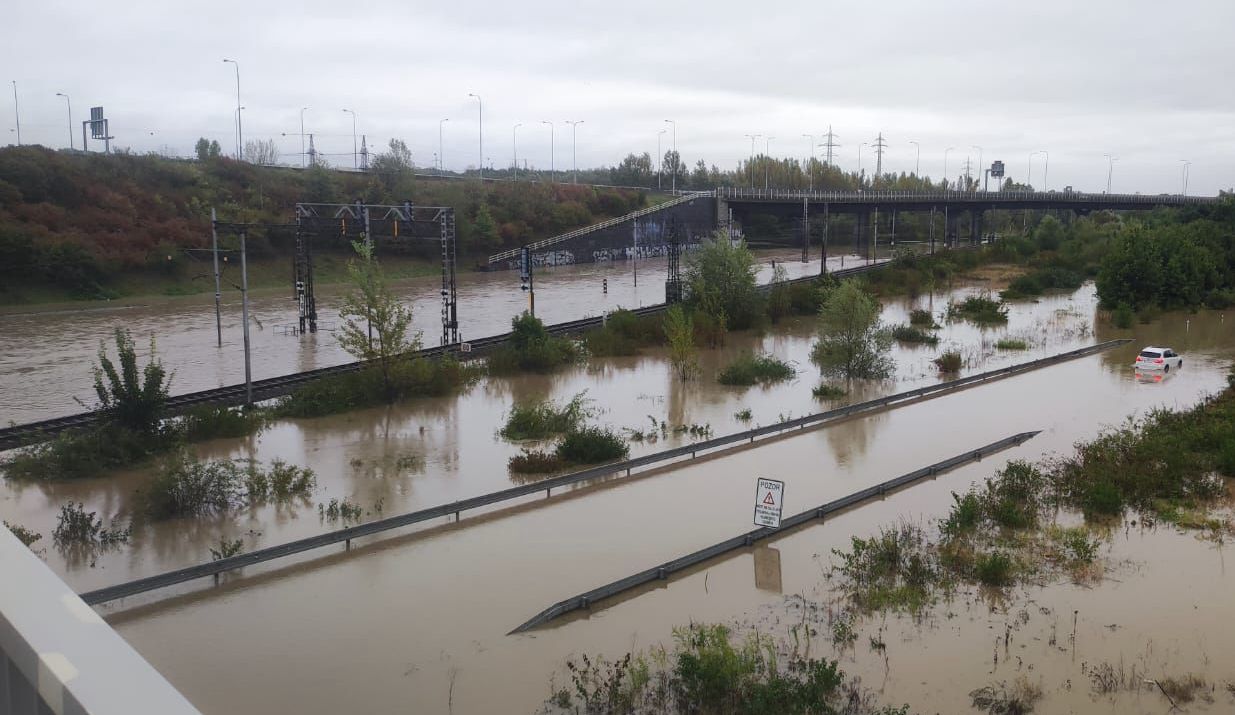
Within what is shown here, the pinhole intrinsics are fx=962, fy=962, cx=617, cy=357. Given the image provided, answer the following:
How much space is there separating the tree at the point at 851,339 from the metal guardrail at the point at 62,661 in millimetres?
29742

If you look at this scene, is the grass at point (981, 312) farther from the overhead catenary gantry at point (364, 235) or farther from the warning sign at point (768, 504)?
the warning sign at point (768, 504)

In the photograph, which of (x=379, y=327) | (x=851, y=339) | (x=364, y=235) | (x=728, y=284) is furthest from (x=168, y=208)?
(x=851, y=339)

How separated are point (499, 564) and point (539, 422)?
28.8 feet

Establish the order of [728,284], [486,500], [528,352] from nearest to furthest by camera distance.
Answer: [486,500], [528,352], [728,284]

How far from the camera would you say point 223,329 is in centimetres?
4106

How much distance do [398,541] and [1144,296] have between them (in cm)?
4444

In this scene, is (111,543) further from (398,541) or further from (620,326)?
(620,326)

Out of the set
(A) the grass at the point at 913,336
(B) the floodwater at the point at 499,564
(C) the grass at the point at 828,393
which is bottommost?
(B) the floodwater at the point at 499,564

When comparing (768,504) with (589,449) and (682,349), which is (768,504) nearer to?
(589,449)

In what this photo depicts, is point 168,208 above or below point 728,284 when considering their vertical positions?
above

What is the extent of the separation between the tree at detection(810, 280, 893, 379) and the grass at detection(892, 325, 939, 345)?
9348mm

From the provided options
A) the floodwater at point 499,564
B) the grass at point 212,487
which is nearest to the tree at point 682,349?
the floodwater at point 499,564

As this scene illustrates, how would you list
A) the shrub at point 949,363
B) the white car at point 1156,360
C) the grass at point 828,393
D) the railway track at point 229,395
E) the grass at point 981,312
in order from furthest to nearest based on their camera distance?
1. the grass at point 981,312
2. the shrub at point 949,363
3. the white car at point 1156,360
4. the grass at point 828,393
5. the railway track at point 229,395

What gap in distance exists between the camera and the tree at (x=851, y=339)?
30594 mm
